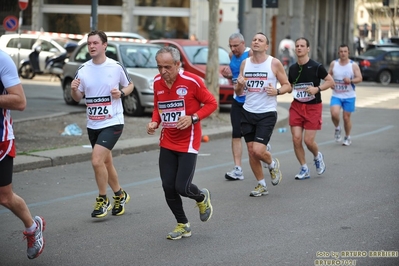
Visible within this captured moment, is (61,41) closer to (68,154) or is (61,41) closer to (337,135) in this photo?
(337,135)

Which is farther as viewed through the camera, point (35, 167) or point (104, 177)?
point (35, 167)

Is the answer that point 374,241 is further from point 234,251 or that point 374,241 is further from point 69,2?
point 69,2

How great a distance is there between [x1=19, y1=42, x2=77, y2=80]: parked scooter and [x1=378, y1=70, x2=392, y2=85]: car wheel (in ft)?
44.0

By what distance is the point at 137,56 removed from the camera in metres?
19.4

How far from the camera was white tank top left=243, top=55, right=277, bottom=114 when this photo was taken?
9.55 m

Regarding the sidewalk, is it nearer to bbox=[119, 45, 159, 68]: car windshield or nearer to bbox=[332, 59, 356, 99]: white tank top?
bbox=[332, 59, 356, 99]: white tank top

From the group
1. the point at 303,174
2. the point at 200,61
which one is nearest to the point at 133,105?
the point at 200,61

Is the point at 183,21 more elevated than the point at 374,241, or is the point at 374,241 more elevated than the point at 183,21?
the point at 183,21

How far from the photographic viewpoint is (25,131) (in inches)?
589

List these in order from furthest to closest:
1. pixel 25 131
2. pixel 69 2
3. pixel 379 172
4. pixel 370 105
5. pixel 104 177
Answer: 1. pixel 69 2
2. pixel 370 105
3. pixel 25 131
4. pixel 379 172
5. pixel 104 177

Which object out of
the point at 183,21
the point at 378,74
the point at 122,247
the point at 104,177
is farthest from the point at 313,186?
the point at 183,21

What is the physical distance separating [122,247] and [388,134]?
10625mm

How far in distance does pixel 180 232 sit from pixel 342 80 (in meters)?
8.40

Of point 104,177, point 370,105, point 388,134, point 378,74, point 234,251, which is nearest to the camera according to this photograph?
point 234,251
